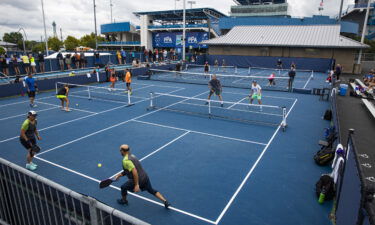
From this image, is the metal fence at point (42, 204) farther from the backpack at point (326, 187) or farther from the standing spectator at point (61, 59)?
the standing spectator at point (61, 59)

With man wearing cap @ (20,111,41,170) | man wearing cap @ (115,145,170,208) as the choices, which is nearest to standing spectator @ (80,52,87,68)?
man wearing cap @ (20,111,41,170)

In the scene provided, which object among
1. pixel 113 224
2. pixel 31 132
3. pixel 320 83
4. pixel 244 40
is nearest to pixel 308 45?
pixel 244 40

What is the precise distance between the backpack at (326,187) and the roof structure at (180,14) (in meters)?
58.9

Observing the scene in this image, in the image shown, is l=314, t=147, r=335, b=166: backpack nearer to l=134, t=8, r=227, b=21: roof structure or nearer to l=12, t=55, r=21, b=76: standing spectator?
l=12, t=55, r=21, b=76: standing spectator

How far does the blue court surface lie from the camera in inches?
284

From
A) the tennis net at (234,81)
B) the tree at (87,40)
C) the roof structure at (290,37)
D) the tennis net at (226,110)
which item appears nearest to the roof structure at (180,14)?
the roof structure at (290,37)

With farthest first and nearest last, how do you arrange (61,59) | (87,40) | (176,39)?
(87,40)
(176,39)
(61,59)

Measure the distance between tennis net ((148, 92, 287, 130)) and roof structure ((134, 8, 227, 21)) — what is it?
4819 centimetres

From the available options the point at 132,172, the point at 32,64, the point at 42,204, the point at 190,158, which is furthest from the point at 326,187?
the point at 32,64

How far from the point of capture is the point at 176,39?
66.3m

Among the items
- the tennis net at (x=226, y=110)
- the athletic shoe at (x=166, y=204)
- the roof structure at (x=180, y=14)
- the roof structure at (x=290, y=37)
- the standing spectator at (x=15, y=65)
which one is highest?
the roof structure at (x=180, y=14)

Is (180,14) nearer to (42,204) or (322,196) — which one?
(322,196)

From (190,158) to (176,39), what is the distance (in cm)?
5965

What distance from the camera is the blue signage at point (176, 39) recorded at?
6259 cm
